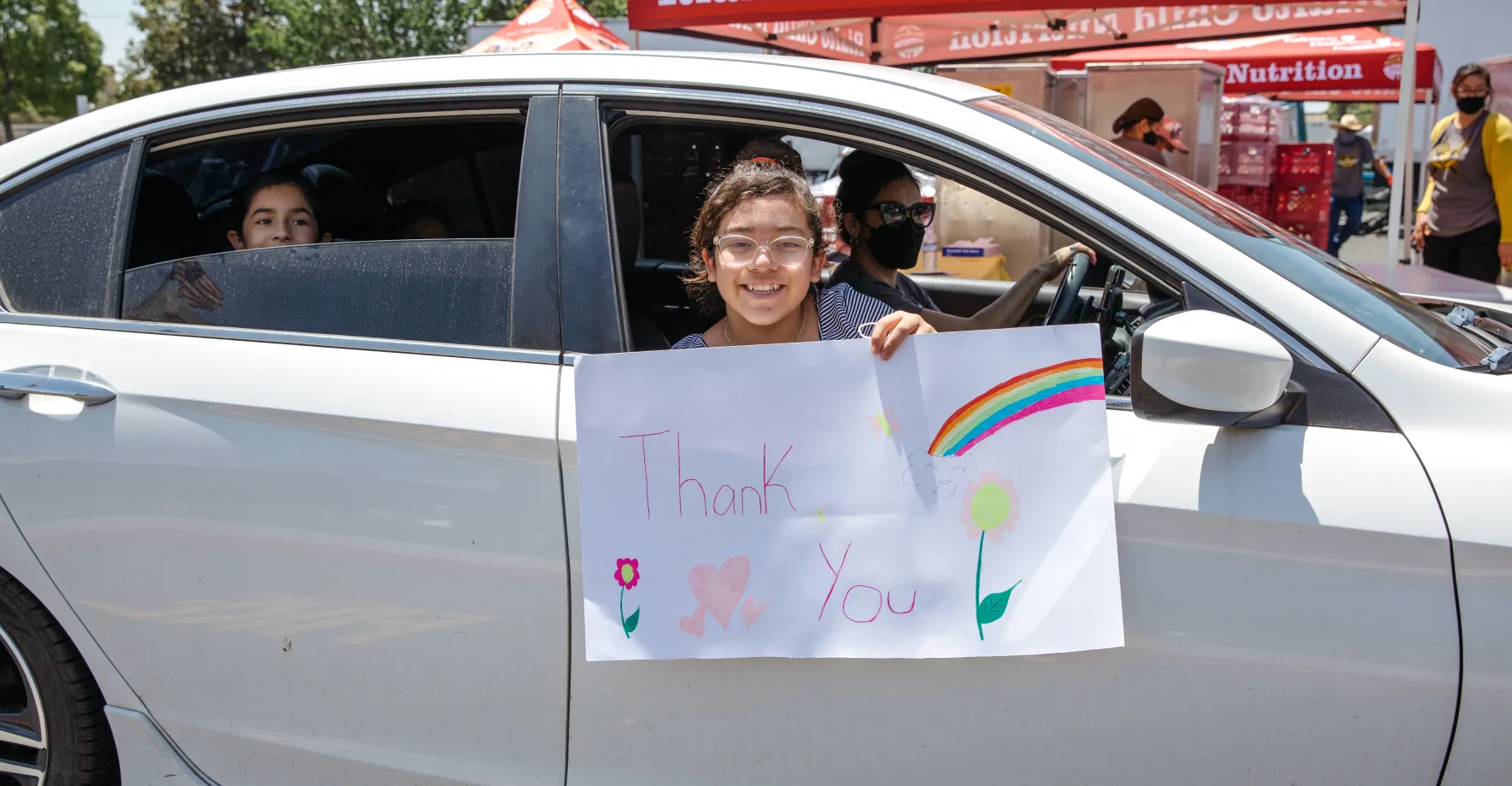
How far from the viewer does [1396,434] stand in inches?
70.0

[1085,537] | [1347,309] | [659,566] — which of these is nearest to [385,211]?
[659,566]

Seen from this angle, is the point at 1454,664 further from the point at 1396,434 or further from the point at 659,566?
the point at 659,566

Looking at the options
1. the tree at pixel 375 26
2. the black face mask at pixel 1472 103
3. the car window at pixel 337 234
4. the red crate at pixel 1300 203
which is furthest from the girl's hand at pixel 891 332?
the tree at pixel 375 26

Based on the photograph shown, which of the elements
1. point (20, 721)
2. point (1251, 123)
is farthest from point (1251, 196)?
point (20, 721)

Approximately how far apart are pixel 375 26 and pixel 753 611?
3930 cm

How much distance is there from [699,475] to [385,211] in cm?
171

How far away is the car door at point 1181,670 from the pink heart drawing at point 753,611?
7 cm

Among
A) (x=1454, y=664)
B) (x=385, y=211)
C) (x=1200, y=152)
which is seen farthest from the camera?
(x=1200, y=152)

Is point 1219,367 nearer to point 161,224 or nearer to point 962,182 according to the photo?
point 962,182

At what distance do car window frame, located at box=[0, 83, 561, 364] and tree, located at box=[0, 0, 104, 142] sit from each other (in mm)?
43873

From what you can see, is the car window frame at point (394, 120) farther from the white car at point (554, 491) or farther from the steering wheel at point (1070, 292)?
the steering wheel at point (1070, 292)

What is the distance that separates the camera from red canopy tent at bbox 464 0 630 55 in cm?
1002

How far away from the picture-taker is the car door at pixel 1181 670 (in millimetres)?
1737

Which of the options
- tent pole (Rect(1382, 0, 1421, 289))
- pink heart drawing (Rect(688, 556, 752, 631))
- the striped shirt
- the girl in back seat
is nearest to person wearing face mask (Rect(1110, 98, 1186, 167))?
tent pole (Rect(1382, 0, 1421, 289))
